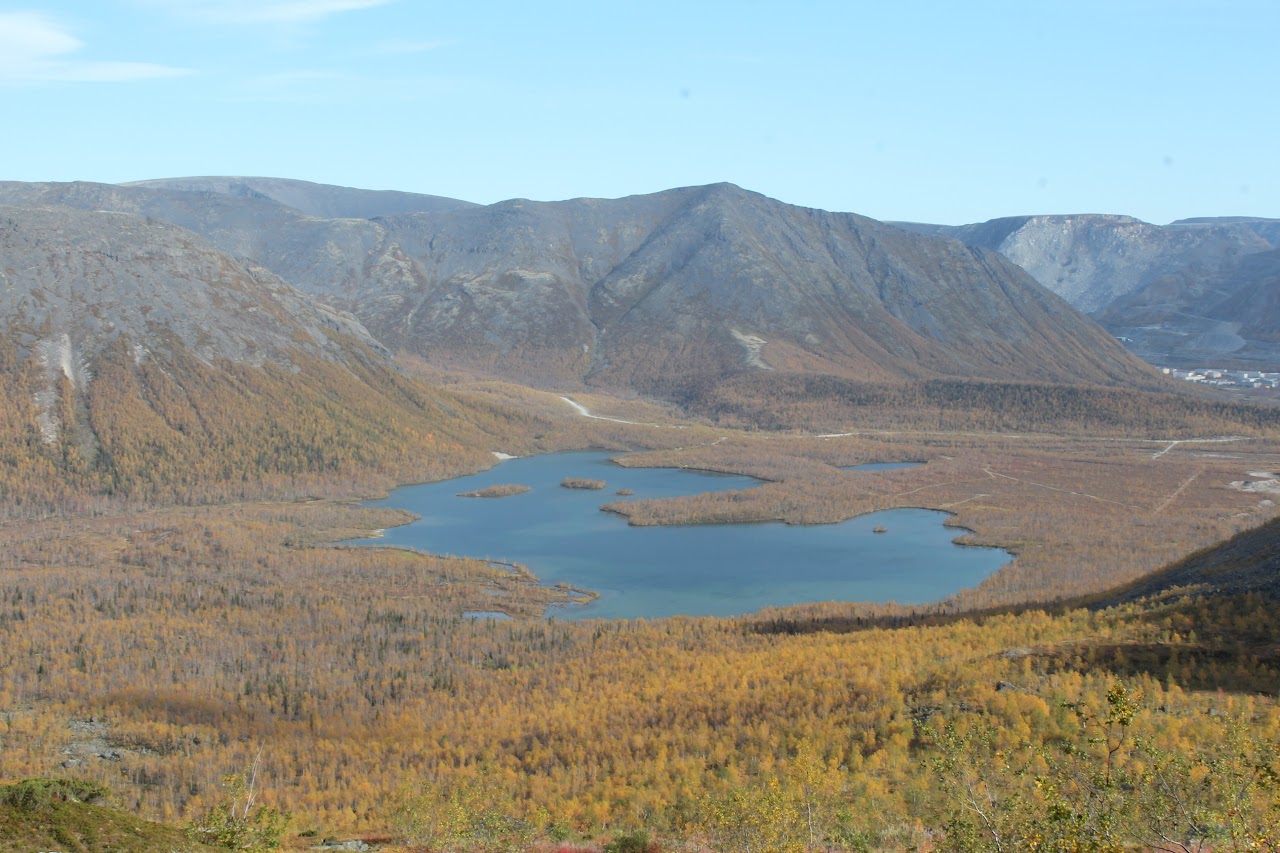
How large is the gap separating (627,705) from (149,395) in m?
126

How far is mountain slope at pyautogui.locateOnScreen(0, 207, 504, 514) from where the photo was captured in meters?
154

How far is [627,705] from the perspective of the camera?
2621 inches

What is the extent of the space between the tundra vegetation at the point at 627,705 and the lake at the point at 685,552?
6.80 m

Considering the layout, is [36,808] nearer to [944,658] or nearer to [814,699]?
[814,699]

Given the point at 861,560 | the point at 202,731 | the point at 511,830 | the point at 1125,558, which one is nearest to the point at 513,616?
the point at 202,731

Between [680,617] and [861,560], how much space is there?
35.9 metres

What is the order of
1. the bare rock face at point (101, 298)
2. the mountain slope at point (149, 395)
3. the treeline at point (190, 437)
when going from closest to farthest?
1. the treeline at point (190, 437)
2. the mountain slope at point (149, 395)
3. the bare rock face at point (101, 298)

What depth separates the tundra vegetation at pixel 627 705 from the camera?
4116 cm

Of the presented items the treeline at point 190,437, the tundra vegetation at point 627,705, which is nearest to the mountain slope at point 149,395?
the treeline at point 190,437

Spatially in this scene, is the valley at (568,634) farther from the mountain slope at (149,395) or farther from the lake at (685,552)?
the lake at (685,552)

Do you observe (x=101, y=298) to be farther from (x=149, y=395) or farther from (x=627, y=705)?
(x=627, y=705)

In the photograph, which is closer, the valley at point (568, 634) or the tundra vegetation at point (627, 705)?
the tundra vegetation at point (627, 705)

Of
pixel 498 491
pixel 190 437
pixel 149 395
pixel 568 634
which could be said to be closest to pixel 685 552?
pixel 568 634

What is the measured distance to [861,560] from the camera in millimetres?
123188
